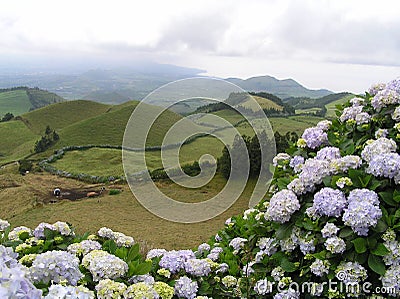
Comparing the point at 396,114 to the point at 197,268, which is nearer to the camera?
the point at 197,268

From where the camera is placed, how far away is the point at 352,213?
2352 mm

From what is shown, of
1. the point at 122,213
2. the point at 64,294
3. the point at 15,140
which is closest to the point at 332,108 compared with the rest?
the point at 64,294

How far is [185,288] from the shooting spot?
2555 mm

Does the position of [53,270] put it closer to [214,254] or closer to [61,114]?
[214,254]

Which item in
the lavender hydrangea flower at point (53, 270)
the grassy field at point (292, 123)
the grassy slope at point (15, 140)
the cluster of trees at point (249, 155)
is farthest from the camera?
the grassy slope at point (15, 140)

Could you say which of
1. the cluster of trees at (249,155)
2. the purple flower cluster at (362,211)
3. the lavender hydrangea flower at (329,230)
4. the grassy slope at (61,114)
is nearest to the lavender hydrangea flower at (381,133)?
the purple flower cluster at (362,211)

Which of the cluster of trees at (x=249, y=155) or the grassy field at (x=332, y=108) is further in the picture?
the cluster of trees at (x=249, y=155)

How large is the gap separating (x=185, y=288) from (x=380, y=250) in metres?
1.28

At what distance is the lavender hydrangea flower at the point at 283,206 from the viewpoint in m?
2.67

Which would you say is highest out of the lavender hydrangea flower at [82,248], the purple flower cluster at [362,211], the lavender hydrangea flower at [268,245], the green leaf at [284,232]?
the purple flower cluster at [362,211]

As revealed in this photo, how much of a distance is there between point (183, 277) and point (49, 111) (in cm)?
6468

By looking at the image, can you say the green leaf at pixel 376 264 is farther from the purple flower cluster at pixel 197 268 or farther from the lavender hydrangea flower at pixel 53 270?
the lavender hydrangea flower at pixel 53 270

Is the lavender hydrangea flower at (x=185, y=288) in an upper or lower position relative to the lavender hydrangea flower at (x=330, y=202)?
lower

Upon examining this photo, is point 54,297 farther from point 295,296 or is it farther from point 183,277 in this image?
point 295,296
